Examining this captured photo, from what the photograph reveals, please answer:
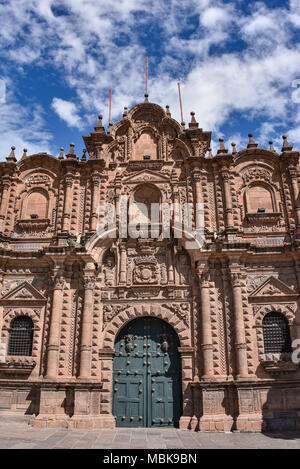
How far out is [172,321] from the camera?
1516 centimetres

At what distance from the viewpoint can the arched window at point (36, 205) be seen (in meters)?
17.7

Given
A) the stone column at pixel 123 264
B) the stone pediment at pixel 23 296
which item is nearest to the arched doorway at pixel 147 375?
the stone column at pixel 123 264

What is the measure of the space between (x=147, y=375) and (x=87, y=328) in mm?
2901

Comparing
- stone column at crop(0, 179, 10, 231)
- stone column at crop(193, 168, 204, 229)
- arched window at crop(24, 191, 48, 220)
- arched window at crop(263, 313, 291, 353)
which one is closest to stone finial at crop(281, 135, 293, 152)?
stone column at crop(193, 168, 204, 229)

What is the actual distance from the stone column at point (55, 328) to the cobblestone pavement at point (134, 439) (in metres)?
2.10

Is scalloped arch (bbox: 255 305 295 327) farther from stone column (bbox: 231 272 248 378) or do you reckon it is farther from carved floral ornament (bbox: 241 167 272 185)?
carved floral ornament (bbox: 241 167 272 185)

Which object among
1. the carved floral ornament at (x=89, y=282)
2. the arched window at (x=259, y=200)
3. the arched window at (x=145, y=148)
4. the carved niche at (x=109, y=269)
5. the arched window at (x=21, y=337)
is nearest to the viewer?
the arched window at (x=21, y=337)

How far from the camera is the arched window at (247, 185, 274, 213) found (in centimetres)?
1709

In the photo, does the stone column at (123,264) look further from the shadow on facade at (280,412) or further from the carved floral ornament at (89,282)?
the shadow on facade at (280,412)

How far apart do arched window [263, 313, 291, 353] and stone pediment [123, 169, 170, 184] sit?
24.5 feet

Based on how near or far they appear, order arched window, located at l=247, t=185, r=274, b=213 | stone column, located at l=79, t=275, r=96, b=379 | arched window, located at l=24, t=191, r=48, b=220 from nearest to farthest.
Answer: stone column, located at l=79, t=275, r=96, b=379
arched window, located at l=247, t=185, r=274, b=213
arched window, located at l=24, t=191, r=48, b=220

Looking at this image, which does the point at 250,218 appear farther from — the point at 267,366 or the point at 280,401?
the point at 280,401

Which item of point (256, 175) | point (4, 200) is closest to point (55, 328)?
point (4, 200)

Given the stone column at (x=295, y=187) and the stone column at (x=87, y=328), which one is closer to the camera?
the stone column at (x=87, y=328)
